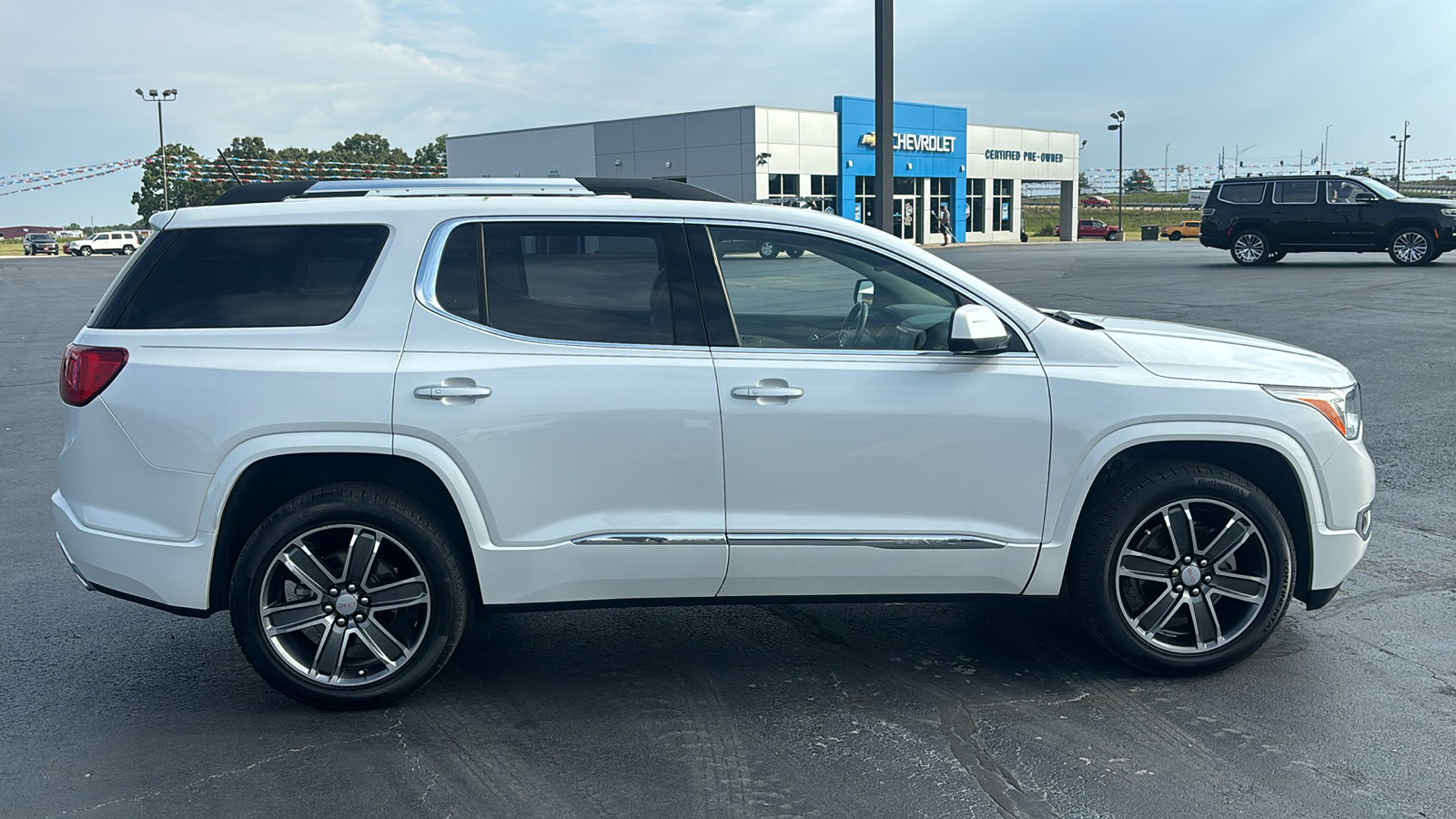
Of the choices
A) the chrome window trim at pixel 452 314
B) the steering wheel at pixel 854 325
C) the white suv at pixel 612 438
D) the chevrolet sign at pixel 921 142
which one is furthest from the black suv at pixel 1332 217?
the chevrolet sign at pixel 921 142

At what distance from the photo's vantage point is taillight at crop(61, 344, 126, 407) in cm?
398

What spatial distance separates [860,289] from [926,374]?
46 centimetres

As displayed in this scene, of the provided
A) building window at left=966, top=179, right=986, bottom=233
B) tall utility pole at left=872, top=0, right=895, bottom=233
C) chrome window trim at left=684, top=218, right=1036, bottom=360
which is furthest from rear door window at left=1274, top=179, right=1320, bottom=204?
building window at left=966, top=179, right=986, bottom=233

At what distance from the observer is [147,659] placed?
15.3 feet

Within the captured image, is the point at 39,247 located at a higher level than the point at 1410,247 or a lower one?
higher

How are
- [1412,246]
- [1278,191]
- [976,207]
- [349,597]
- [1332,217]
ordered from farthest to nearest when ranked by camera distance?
1. [976,207]
2. [1278,191]
3. [1332,217]
4. [1412,246]
5. [349,597]

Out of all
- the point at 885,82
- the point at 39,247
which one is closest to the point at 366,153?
the point at 39,247

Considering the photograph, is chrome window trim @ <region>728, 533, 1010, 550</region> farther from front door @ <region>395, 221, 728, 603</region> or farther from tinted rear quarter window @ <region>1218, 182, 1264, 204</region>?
tinted rear quarter window @ <region>1218, 182, 1264, 204</region>

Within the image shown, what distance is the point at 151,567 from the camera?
4012 millimetres

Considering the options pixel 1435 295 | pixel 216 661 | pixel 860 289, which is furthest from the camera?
pixel 1435 295

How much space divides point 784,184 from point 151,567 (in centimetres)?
5570

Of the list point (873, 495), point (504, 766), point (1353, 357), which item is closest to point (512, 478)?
point (504, 766)

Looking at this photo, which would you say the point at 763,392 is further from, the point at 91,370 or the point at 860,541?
the point at 91,370

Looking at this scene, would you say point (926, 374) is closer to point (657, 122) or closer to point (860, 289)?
point (860, 289)
